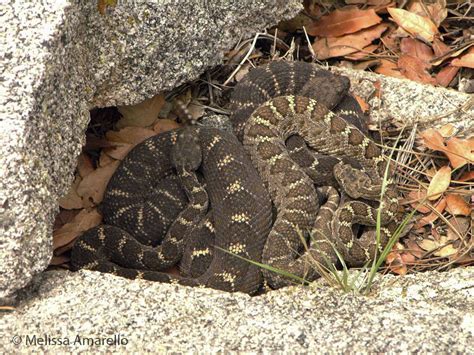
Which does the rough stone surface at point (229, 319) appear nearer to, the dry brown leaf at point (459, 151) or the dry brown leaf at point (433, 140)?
the dry brown leaf at point (459, 151)

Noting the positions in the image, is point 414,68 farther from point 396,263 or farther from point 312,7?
point 396,263

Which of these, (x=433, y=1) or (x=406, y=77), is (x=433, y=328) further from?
(x=433, y=1)

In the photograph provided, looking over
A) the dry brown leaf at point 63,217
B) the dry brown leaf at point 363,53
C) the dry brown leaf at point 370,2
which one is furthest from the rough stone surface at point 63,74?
the dry brown leaf at point 370,2

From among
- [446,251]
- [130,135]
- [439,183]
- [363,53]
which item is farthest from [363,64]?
[130,135]

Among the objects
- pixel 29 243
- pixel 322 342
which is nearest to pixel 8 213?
pixel 29 243

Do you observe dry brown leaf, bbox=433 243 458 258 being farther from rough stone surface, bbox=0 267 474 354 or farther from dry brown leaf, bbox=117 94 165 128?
dry brown leaf, bbox=117 94 165 128

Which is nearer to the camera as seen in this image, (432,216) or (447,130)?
(432,216)

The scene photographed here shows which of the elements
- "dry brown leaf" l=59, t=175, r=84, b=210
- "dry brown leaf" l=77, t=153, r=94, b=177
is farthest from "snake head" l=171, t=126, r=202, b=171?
"dry brown leaf" l=59, t=175, r=84, b=210
